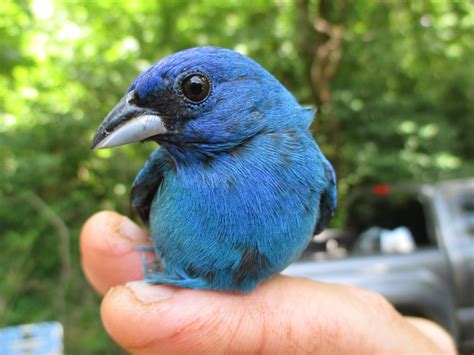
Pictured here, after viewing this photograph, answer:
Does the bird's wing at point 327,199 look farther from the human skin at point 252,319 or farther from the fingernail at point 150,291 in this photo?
the fingernail at point 150,291

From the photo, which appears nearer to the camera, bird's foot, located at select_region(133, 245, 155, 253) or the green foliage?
bird's foot, located at select_region(133, 245, 155, 253)

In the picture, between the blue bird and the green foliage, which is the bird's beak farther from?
the green foliage

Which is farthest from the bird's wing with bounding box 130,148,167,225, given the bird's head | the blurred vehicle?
the blurred vehicle

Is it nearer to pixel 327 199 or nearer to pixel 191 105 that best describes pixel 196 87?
pixel 191 105

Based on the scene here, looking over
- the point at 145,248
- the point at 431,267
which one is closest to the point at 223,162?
the point at 145,248

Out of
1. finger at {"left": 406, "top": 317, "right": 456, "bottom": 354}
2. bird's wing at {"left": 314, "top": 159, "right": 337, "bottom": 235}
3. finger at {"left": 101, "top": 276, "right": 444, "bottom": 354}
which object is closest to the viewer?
finger at {"left": 101, "top": 276, "right": 444, "bottom": 354}

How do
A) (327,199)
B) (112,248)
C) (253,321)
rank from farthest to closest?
(112,248)
(327,199)
(253,321)
